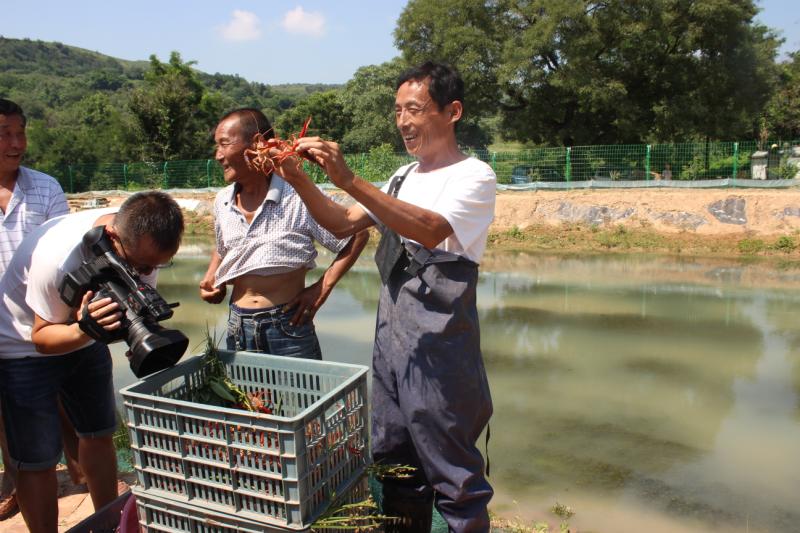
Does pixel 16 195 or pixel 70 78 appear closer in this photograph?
pixel 16 195

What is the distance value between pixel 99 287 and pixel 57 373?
2.46 ft

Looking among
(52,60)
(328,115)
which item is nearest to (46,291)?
(328,115)

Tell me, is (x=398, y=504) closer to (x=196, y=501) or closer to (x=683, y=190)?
(x=196, y=501)

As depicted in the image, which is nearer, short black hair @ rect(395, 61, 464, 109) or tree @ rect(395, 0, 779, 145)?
short black hair @ rect(395, 61, 464, 109)

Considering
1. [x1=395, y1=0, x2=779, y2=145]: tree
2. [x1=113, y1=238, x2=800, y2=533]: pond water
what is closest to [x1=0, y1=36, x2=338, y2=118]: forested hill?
[x1=395, y1=0, x2=779, y2=145]: tree

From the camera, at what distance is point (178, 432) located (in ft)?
5.70

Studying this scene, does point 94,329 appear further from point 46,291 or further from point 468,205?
point 468,205

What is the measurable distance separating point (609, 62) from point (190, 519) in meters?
21.1

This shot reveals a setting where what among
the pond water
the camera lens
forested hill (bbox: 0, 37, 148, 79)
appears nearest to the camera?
the camera lens

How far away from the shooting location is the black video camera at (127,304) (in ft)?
5.91

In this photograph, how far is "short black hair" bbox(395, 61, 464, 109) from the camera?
214 cm

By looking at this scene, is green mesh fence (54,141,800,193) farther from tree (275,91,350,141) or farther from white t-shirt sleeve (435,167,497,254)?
tree (275,91,350,141)

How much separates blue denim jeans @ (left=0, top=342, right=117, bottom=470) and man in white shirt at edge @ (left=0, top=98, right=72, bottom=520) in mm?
430

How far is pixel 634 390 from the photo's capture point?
4730 millimetres
